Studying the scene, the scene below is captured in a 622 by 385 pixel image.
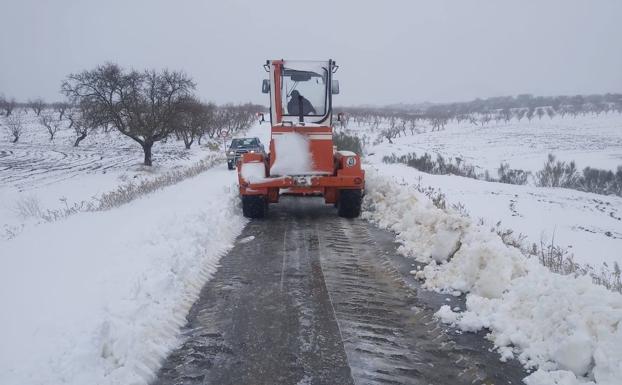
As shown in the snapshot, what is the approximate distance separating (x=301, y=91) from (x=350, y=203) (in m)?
2.92

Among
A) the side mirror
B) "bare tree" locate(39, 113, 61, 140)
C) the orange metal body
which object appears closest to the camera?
the orange metal body

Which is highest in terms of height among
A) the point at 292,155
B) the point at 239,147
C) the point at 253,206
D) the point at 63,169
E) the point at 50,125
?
the point at 50,125

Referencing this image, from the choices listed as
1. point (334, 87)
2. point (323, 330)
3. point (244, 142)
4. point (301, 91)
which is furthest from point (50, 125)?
point (323, 330)

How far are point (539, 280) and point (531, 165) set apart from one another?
38212mm

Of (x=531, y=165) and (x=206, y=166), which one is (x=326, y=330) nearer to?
(x=206, y=166)

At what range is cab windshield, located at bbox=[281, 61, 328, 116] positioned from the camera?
416 inches

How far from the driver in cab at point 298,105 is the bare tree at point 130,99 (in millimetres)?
27257

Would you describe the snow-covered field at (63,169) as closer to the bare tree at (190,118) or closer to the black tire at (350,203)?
the bare tree at (190,118)

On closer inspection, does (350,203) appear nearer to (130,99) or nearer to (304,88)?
(304,88)

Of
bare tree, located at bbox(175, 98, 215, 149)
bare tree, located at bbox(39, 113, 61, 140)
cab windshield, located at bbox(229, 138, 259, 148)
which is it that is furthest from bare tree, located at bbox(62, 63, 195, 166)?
bare tree, located at bbox(39, 113, 61, 140)

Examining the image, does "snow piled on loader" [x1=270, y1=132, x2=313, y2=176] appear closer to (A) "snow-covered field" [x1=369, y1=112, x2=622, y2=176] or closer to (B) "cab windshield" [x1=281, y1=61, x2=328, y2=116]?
(B) "cab windshield" [x1=281, y1=61, x2=328, y2=116]

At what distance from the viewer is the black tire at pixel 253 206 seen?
10.1m

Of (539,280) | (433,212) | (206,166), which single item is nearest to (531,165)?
(206,166)

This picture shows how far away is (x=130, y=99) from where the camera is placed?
34.7 metres
